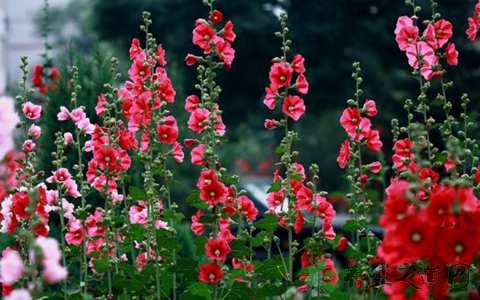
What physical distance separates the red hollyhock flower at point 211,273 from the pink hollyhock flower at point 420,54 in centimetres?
110

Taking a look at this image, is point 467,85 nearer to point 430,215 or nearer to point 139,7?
point 139,7

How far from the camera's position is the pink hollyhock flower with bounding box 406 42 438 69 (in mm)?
4234

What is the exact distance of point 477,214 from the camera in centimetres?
296

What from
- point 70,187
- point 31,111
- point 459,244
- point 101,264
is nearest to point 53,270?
point 459,244

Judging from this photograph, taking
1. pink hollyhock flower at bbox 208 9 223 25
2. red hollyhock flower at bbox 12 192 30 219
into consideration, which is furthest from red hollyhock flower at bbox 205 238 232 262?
pink hollyhock flower at bbox 208 9 223 25

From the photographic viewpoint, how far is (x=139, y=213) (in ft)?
15.0

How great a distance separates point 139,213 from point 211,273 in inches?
32.5

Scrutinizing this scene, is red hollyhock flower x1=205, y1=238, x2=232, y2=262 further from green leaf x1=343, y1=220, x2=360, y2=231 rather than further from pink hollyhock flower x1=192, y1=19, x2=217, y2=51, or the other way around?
pink hollyhock flower x1=192, y1=19, x2=217, y2=51

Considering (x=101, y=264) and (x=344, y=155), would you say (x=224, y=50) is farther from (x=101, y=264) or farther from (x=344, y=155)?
(x=101, y=264)

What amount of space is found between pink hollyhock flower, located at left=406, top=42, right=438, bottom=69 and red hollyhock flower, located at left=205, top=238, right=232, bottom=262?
41.1 inches

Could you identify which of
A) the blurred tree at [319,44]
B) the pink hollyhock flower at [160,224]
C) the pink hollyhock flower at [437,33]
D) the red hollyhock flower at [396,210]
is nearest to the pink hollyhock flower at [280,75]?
the pink hollyhock flower at [437,33]

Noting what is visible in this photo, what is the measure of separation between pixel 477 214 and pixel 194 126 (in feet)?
4.72

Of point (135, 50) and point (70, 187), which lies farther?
point (135, 50)

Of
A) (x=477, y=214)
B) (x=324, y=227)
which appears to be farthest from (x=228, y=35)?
(x=477, y=214)
